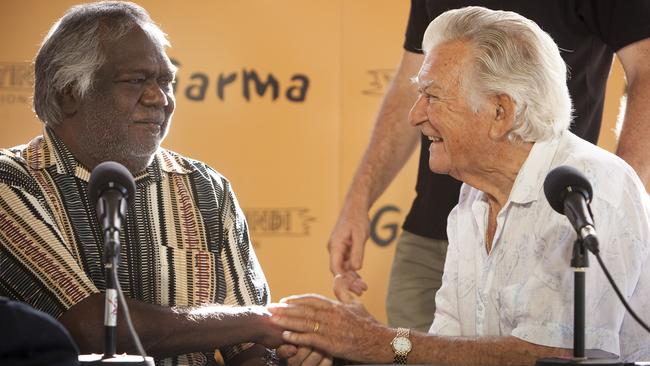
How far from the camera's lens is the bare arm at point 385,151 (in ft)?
11.8

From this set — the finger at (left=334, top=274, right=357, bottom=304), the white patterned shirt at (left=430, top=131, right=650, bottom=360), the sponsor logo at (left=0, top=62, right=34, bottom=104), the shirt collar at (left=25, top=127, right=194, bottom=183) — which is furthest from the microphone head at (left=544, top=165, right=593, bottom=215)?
the sponsor logo at (left=0, top=62, right=34, bottom=104)

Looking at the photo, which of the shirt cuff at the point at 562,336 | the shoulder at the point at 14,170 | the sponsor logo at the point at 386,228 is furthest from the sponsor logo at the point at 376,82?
the shirt cuff at the point at 562,336

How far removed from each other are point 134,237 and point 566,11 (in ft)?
5.03

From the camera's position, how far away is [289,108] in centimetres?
536

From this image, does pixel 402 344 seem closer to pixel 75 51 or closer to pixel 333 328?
pixel 333 328

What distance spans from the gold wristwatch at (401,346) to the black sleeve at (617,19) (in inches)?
48.5

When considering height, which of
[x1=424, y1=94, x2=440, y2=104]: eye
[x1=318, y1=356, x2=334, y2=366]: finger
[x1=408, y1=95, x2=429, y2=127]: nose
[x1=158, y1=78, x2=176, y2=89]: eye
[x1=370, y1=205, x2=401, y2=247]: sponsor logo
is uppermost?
[x1=158, y1=78, x2=176, y2=89]: eye

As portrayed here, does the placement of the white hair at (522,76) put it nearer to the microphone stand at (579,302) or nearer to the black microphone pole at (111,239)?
the microphone stand at (579,302)

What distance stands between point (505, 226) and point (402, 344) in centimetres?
42

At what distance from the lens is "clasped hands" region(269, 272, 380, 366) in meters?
2.90

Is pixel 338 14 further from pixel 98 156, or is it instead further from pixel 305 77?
pixel 98 156

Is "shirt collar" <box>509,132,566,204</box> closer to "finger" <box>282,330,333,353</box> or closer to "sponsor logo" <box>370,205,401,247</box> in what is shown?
"finger" <box>282,330,333,353</box>

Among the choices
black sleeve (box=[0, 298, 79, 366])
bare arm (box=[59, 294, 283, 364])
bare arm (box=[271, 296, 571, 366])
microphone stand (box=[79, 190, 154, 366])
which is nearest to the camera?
black sleeve (box=[0, 298, 79, 366])

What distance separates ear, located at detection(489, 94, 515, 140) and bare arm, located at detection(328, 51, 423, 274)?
2.56 ft
